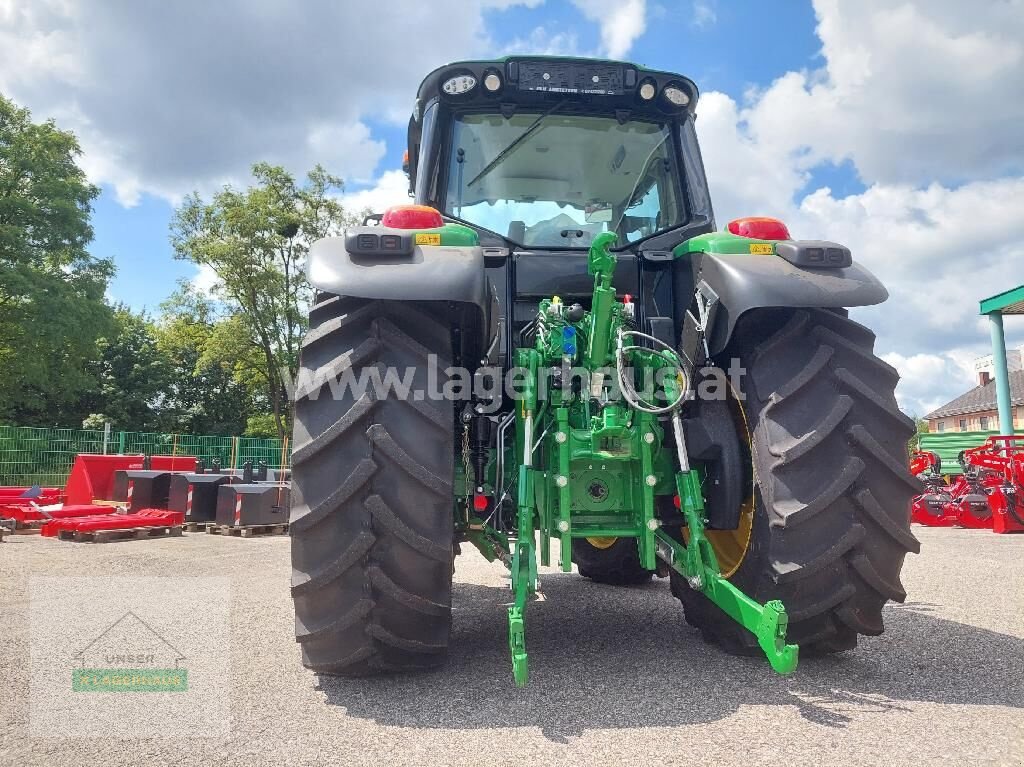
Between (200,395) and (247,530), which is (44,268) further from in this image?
(247,530)

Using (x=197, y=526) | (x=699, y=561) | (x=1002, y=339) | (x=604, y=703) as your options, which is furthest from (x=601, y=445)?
(x=1002, y=339)

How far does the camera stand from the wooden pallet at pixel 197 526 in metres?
9.91

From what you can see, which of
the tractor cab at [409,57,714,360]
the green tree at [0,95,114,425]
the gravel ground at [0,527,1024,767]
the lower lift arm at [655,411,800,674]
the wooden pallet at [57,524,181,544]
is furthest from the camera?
the green tree at [0,95,114,425]

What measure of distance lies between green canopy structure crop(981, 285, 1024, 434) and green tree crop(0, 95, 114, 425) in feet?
85.0

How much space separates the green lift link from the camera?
9.35 feet

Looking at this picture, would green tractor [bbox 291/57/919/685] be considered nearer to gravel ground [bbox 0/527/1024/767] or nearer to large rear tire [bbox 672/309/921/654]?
large rear tire [bbox 672/309/921/654]

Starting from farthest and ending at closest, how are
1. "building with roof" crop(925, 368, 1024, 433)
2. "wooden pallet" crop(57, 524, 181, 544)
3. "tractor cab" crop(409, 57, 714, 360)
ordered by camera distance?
"building with roof" crop(925, 368, 1024, 433), "wooden pallet" crop(57, 524, 181, 544), "tractor cab" crop(409, 57, 714, 360)

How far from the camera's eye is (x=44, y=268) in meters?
24.2

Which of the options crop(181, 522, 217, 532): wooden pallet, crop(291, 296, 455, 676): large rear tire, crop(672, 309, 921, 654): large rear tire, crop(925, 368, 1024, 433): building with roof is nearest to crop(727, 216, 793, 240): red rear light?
crop(672, 309, 921, 654): large rear tire

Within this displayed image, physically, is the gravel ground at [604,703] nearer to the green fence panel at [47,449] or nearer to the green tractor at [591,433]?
the green tractor at [591,433]

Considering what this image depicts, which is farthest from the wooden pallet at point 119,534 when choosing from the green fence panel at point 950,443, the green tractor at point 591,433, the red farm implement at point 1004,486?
the green fence panel at point 950,443

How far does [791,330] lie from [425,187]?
1.96 metres

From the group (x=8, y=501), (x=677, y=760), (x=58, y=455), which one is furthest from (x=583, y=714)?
(x=58, y=455)

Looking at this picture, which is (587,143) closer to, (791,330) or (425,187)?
(425,187)
